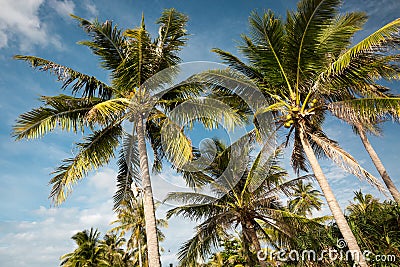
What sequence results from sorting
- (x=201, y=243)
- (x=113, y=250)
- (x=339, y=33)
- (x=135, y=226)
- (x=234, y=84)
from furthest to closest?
(x=113, y=250)
(x=135, y=226)
(x=201, y=243)
(x=234, y=84)
(x=339, y=33)

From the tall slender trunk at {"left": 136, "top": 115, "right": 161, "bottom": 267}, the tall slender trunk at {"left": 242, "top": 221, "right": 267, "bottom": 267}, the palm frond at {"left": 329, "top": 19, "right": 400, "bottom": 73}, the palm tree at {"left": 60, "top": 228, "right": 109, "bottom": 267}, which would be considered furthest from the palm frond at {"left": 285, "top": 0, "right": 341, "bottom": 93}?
the palm tree at {"left": 60, "top": 228, "right": 109, "bottom": 267}

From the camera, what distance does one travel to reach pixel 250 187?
13.1m

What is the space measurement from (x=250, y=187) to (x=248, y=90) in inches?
185

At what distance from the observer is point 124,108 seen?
859cm

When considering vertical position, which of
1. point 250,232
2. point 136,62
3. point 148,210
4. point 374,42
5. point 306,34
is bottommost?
point 250,232

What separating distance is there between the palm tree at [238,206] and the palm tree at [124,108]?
329 centimetres

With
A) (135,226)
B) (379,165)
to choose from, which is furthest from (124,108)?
(135,226)

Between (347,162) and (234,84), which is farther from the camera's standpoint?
(234,84)

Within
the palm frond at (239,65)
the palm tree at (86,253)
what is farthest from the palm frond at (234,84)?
the palm tree at (86,253)

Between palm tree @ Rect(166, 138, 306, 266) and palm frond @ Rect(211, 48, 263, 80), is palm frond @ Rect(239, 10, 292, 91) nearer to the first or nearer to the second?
palm frond @ Rect(211, 48, 263, 80)

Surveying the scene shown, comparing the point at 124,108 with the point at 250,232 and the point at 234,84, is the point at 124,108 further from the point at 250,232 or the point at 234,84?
the point at 250,232

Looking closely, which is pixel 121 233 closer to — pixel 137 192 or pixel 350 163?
pixel 137 192

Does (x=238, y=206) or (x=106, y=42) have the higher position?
(x=106, y=42)

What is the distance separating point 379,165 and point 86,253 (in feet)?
89.7
